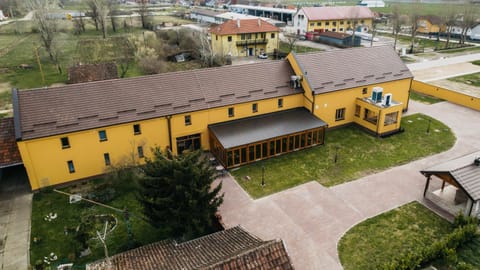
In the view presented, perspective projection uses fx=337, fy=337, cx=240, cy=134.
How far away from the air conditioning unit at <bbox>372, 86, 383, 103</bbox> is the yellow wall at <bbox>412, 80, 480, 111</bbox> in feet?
41.9

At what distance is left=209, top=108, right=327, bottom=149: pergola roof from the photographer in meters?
25.5

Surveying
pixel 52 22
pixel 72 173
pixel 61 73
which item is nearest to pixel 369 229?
pixel 72 173

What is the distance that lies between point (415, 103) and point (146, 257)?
1358 inches

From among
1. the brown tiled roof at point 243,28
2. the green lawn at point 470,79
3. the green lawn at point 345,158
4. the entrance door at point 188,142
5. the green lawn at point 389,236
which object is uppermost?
the brown tiled roof at point 243,28

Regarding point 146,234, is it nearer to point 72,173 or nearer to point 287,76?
point 72,173

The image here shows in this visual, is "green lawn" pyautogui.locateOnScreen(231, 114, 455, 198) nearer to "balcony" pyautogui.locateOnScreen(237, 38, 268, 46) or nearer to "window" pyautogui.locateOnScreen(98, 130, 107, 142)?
"window" pyautogui.locateOnScreen(98, 130, 107, 142)

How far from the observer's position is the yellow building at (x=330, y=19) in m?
80.1

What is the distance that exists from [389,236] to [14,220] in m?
21.8

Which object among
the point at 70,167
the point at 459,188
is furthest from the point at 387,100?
the point at 70,167

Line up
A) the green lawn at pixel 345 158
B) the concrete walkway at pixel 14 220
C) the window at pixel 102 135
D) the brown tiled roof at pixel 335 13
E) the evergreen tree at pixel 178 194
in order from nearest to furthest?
the evergreen tree at pixel 178 194 → the concrete walkway at pixel 14 220 → the window at pixel 102 135 → the green lawn at pixel 345 158 → the brown tiled roof at pixel 335 13

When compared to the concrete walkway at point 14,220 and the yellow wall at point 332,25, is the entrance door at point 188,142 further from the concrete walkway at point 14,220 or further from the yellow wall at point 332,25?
the yellow wall at point 332,25

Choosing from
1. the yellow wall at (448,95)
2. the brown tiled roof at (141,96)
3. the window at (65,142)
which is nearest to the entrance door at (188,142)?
the brown tiled roof at (141,96)

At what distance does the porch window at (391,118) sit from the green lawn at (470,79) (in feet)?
68.2

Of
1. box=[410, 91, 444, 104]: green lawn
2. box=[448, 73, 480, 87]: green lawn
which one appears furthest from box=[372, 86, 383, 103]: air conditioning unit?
box=[448, 73, 480, 87]: green lawn
